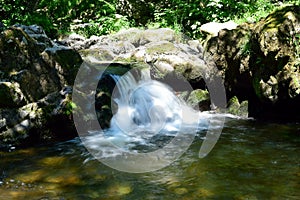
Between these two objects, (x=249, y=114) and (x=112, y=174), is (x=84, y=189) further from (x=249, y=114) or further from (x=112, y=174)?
(x=249, y=114)

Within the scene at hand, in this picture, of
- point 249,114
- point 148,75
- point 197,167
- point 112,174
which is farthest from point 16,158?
point 249,114

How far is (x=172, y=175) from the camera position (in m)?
4.87

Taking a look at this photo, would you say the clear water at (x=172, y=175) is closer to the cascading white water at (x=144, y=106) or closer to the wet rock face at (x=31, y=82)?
the wet rock face at (x=31, y=82)

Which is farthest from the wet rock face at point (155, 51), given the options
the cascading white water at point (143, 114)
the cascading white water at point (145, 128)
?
the cascading white water at point (143, 114)

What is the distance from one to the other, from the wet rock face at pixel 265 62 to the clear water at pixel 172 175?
3.99 ft

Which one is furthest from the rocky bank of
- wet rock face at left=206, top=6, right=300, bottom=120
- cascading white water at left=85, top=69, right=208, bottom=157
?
cascading white water at left=85, top=69, right=208, bottom=157

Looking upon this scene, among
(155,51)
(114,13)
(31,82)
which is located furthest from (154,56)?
(114,13)

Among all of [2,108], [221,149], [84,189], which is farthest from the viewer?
[2,108]

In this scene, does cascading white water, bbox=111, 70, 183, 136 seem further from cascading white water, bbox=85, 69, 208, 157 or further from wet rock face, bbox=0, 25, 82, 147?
wet rock face, bbox=0, 25, 82, 147

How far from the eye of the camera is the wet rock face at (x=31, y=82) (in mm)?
6359

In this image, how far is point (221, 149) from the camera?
19.5 feet

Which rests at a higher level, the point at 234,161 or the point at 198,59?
the point at 198,59

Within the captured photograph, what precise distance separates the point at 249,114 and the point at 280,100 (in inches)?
38.1

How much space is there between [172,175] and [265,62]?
12.0 feet
